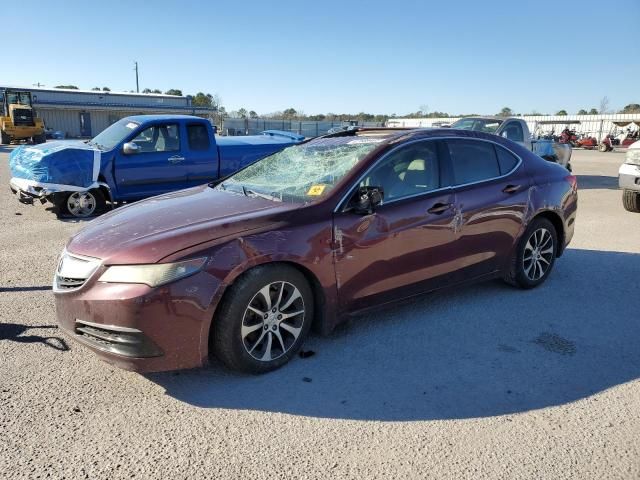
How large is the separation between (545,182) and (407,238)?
6.63ft

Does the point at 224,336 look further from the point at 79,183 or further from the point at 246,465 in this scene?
the point at 79,183

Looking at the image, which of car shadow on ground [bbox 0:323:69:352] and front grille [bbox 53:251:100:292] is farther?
car shadow on ground [bbox 0:323:69:352]

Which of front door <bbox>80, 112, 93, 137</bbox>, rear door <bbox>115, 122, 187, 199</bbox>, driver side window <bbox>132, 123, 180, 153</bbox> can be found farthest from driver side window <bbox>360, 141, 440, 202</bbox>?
front door <bbox>80, 112, 93, 137</bbox>

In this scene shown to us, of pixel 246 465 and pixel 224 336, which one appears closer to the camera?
pixel 246 465

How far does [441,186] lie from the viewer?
14.1 ft

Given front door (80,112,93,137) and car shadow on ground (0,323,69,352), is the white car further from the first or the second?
front door (80,112,93,137)

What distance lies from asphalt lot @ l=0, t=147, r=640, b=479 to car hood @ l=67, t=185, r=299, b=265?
870 mm

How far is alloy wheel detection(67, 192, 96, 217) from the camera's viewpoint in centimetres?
869

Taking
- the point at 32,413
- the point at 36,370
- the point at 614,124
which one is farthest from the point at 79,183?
the point at 614,124

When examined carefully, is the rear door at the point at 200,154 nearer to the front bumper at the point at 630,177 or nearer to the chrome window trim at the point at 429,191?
the chrome window trim at the point at 429,191

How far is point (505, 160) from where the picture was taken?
491 cm

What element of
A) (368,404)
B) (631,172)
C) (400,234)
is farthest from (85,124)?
(368,404)

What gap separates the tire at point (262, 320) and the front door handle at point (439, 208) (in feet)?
4.27

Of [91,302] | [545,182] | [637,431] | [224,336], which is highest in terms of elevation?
[545,182]
